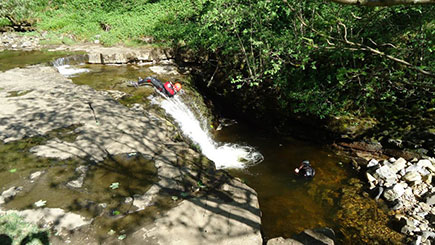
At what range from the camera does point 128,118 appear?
7133mm

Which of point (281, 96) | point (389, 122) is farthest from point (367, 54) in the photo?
point (281, 96)

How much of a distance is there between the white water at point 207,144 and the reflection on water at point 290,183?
1.36 ft

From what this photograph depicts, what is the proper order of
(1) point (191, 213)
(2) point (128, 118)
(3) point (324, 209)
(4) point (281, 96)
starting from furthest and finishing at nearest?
(4) point (281, 96) → (2) point (128, 118) → (3) point (324, 209) → (1) point (191, 213)

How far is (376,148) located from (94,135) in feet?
29.9

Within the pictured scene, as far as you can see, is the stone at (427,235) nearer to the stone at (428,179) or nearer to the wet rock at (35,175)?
the stone at (428,179)

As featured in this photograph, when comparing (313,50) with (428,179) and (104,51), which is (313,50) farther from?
(104,51)

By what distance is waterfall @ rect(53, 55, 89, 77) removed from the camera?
11796 millimetres

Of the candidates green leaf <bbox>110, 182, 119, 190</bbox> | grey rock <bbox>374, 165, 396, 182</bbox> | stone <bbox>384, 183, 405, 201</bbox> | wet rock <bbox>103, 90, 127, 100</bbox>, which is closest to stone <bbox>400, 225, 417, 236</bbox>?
stone <bbox>384, 183, 405, 201</bbox>

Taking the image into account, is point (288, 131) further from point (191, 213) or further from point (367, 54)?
point (191, 213)

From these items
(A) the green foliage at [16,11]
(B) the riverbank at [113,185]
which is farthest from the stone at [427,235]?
(A) the green foliage at [16,11]

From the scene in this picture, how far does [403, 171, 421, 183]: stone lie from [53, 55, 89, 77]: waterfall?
13.5 metres

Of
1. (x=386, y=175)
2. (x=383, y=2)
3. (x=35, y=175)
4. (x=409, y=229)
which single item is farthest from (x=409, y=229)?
(x=35, y=175)

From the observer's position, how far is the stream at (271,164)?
253 inches

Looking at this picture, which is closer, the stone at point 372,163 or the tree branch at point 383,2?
the tree branch at point 383,2
